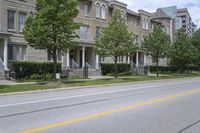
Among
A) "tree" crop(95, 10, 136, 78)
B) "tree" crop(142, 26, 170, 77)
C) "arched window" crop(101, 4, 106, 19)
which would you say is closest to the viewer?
"tree" crop(95, 10, 136, 78)

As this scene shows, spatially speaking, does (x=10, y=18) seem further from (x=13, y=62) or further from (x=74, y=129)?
(x=74, y=129)

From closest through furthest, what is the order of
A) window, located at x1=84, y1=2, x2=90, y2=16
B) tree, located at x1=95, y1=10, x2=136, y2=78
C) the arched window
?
tree, located at x1=95, y1=10, x2=136, y2=78, window, located at x1=84, y1=2, x2=90, y2=16, the arched window

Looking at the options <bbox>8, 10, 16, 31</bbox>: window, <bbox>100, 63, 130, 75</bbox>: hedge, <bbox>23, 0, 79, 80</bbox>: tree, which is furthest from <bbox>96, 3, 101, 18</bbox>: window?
<bbox>23, 0, 79, 80</bbox>: tree

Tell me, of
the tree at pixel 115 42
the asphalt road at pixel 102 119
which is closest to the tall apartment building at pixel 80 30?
the tree at pixel 115 42

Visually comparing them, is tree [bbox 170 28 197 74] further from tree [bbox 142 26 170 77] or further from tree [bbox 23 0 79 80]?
tree [bbox 23 0 79 80]

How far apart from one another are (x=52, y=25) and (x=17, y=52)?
973cm

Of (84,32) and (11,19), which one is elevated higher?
(11,19)

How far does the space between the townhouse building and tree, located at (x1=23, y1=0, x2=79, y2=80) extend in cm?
621

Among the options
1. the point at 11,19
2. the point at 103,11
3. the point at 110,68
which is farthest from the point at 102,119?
the point at 103,11

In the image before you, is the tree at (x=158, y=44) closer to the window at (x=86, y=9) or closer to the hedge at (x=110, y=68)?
the hedge at (x=110, y=68)

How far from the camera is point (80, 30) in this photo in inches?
1439

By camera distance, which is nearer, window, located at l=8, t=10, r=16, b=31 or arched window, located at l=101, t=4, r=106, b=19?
window, located at l=8, t=10, r=16, b=31

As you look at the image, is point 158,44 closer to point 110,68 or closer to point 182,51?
point 110,68

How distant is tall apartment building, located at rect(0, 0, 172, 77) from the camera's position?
28000 millimetres
